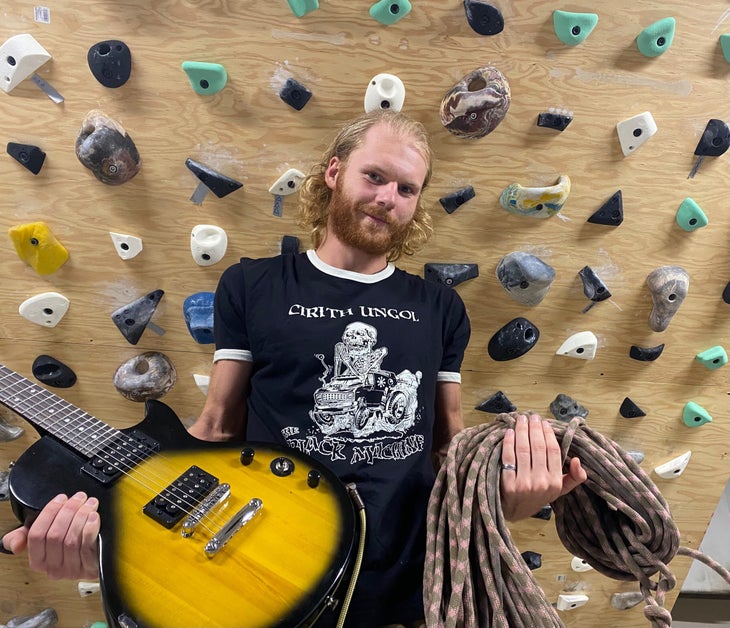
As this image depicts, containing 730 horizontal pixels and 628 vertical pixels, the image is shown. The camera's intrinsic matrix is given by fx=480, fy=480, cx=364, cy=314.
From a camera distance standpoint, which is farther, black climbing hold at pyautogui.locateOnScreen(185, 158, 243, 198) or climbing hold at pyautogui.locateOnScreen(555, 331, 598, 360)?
climbing hold at pyautogui.locateOnScreen(555, 331, 598, 360)

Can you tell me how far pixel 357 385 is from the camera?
1058 millimetres

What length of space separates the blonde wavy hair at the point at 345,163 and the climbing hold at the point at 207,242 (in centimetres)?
24

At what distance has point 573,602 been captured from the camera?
1.84 m

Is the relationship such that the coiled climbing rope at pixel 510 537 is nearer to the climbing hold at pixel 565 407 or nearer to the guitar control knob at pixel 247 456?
the guitar control knob at pixel 247 456

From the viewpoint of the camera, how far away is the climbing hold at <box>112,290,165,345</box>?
145cm

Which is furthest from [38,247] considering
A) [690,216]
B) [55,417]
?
[690,216]

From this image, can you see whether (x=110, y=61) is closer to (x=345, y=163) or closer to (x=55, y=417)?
(x=345, y=163)

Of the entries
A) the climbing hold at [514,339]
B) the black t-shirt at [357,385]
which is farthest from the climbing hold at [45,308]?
the climbing hold at [514,339]

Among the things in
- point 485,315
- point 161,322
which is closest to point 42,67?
point 161,322

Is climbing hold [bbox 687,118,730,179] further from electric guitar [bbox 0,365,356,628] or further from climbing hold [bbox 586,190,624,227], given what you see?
electric guitar [bbox 0,365,356,628]

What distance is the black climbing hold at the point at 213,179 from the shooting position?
1.33 m

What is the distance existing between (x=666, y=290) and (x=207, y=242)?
1398 millimetres

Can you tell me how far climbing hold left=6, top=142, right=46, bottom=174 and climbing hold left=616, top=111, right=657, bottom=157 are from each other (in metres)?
1.62

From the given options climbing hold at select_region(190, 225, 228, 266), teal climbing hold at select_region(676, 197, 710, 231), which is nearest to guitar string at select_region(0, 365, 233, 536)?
climbing hold at select_region(190, 225, 228, 266)
